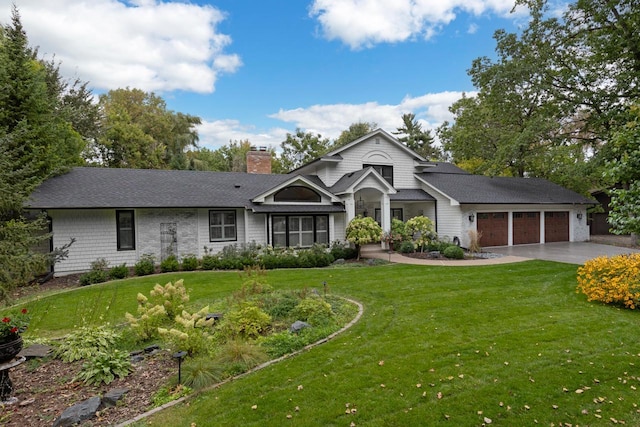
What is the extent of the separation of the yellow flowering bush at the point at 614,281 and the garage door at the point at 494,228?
1070 cm

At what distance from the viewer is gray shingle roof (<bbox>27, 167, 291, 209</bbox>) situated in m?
13.0

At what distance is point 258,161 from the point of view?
22172mm

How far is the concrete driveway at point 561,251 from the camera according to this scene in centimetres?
1492

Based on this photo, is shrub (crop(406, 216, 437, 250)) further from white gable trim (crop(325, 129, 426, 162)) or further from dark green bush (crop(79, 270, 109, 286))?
dark green bush (crop(79, 270, 109, 286))

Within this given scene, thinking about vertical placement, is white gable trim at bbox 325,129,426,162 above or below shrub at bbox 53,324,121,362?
above

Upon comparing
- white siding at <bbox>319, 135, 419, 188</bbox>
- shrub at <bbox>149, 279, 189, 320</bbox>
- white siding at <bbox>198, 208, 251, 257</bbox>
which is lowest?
shrub at <bbox>149, 279, 189, 320</bbox>

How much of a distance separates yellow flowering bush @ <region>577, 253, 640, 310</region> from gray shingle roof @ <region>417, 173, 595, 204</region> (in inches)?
388

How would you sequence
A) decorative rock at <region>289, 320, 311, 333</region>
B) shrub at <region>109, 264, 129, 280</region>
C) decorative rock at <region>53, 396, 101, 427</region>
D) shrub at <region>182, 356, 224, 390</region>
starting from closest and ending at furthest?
decorative rock at <region>53, 396, 101, 427</region>, shrub at <region>182, 356, 224, 390</region>, decorative rock at <region>289, 320, 311, 333</region>, shrub at <region>109, 264, 129, 280</region>

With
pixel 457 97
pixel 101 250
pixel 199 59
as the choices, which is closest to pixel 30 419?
pixel 101 250

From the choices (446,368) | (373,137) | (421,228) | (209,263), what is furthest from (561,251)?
(209,263)

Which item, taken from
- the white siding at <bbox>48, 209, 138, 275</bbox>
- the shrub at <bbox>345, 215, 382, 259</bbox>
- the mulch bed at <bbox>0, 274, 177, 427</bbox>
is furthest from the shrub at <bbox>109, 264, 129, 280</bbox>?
the shrub at <bbox>345, 215, 382, 259</bbox>

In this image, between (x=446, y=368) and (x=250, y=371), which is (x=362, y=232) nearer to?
(x=446, y=368)

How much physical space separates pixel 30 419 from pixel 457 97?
123ft

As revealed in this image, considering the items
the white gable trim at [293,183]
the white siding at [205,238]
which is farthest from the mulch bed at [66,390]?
the white gable trim at [293,183]
